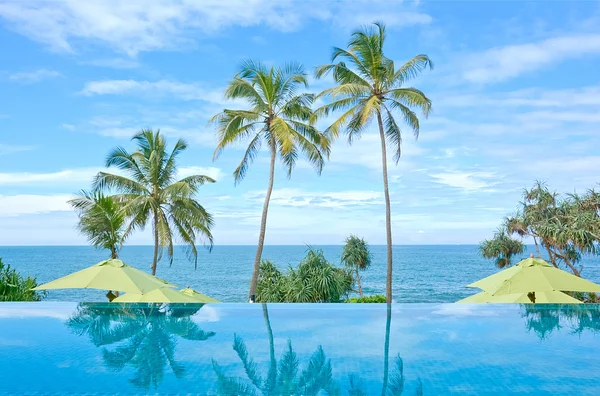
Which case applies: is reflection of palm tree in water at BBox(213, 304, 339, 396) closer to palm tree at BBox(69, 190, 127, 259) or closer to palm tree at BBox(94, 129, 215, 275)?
palm tree at BBox(69, 190, 127, 259)

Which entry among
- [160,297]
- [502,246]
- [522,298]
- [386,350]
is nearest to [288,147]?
[160,297]

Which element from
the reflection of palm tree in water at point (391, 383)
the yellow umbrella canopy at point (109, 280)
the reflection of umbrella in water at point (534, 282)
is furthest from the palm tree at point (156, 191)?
the reflection of palm tree in water at point (391, 383)

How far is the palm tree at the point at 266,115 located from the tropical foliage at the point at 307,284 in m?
1.07

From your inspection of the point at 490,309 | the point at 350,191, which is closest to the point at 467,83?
the point at 490,309

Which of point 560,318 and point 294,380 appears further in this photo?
point 560,318

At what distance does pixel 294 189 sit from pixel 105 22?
139 ft

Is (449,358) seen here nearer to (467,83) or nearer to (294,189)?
(467,83)

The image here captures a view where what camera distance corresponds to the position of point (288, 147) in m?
15.1

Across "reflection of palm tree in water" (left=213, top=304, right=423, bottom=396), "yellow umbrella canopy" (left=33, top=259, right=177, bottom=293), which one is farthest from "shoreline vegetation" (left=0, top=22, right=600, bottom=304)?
"reflection of palm tree in water" (left=213, top=304, right=423, bottom=396)

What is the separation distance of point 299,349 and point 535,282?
4365mm

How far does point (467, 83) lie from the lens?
30188mm

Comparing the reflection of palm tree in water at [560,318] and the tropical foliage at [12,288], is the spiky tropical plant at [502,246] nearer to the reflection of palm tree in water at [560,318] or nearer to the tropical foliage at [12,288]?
the reflection of palm tree in water at [560,318]

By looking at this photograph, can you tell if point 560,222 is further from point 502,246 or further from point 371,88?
point 371,88

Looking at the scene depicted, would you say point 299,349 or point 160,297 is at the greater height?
point 160,297
